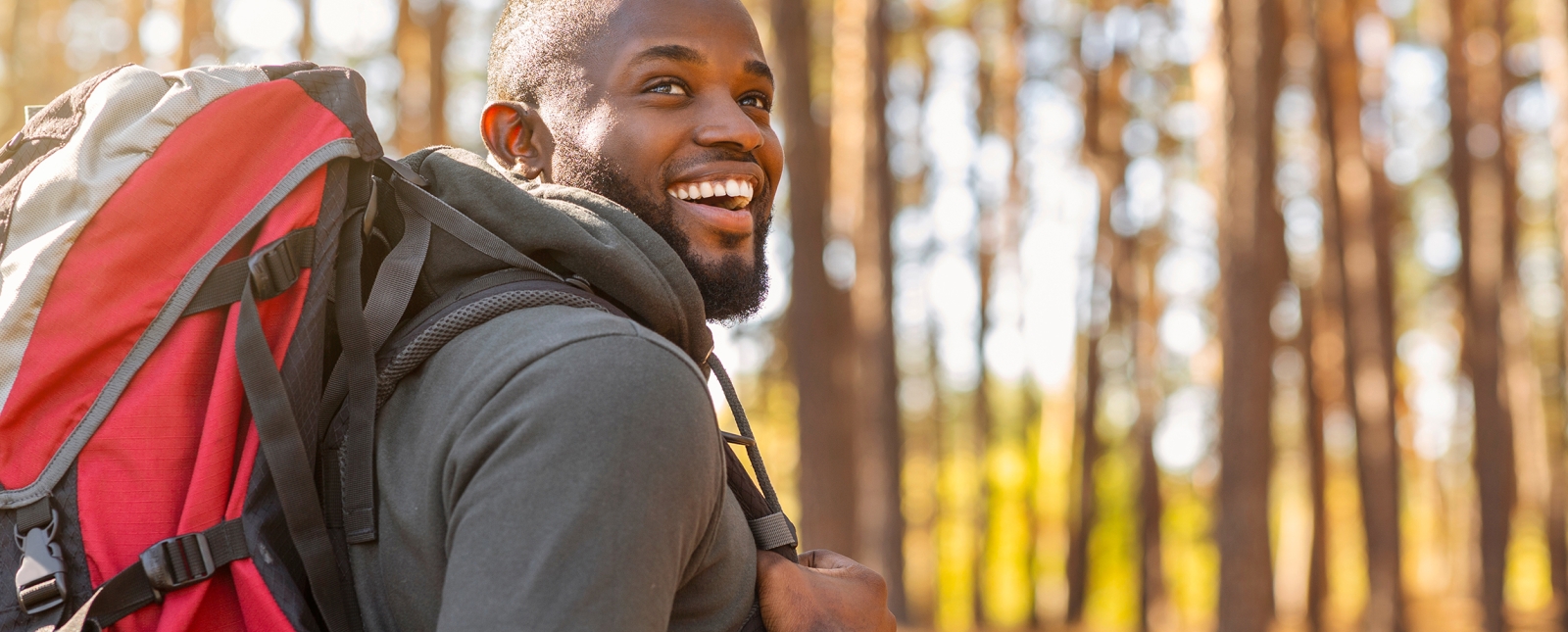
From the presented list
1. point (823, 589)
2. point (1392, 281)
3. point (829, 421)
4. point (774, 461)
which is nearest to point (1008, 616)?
Result: point (774, 461)

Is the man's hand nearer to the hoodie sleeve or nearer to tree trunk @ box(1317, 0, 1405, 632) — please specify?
the hoodie sleeve

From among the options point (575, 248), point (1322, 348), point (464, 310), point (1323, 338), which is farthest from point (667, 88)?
point (1322, 348)

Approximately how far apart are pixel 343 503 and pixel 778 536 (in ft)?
1.88

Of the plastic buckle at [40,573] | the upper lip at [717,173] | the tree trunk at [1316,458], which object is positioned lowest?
the tree trunk at [1316,458]

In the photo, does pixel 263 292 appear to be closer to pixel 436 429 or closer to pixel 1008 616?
pixel 436 429

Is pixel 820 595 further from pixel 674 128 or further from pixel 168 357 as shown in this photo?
pixel 168 357

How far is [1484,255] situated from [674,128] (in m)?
16.4

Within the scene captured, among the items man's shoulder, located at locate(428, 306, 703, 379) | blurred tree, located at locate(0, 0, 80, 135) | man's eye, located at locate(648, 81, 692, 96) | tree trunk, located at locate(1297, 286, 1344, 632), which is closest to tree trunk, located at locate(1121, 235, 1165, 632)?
tree trunk, located at locate(1297, 286, 1344, 632)

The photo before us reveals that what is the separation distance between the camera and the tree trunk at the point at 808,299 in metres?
11.5

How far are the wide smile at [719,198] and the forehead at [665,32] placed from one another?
7.6 inches

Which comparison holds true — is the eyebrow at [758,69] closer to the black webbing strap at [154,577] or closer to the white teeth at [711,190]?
the white teeth at [711,190]

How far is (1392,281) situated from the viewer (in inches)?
667

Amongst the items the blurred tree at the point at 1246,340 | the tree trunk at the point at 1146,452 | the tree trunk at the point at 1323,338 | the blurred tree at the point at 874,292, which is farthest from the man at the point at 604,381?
the tree trunk at the point at 1146,452

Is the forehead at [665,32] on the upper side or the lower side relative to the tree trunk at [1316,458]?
upper
